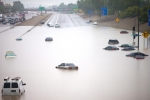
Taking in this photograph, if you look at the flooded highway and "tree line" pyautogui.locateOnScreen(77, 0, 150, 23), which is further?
"tree line" pyautogui.locateOnScreen(77, 0, 150, 23)

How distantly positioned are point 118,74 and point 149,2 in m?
48.1

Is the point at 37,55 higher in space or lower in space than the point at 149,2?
lower

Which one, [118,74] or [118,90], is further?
[118,74]

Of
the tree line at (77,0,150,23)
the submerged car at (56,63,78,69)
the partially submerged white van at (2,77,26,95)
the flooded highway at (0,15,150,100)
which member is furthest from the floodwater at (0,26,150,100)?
the tree line at (77,0,150,23)

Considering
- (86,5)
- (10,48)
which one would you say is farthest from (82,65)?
(86,5)

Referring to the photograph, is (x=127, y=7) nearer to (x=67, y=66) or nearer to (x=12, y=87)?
(x=67, y=66)

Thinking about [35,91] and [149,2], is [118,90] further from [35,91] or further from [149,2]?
[149,2]

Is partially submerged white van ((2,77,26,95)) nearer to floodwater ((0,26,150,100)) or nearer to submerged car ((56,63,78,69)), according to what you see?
floodwater ((0,26,150,100))

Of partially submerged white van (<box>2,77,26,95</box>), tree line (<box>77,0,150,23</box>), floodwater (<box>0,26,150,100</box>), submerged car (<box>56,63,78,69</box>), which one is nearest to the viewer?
partially submerged white van (<box>2,77,26,95</box>)

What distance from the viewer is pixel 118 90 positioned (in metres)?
20.1

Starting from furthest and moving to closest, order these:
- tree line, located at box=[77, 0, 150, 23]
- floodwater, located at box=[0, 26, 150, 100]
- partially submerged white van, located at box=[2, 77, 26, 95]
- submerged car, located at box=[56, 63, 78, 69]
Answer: tree line, located at box=[77, 0, 150, 23]
submerged car, located at box=[56, 63, 78, 69]
floodwater, located at box=[0, 26, 150, 100]
partially submerged white van, located at box=[2, 77, 26, 95]

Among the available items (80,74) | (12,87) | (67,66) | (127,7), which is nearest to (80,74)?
(80,74)

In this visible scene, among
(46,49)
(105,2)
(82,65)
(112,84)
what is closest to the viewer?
(112,84)

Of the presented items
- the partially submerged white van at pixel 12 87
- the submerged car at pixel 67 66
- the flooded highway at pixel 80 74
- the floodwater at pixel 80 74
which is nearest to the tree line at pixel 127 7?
the floodwater at pixel 80 74
